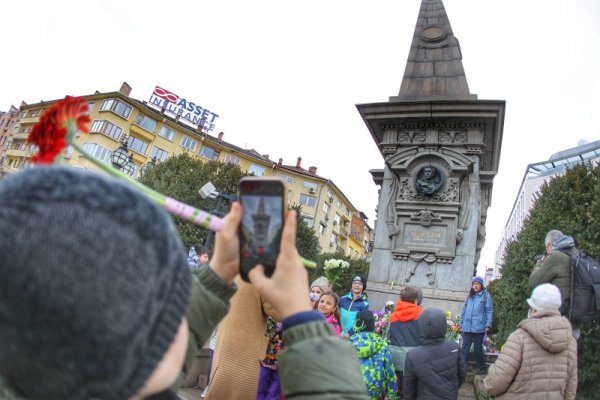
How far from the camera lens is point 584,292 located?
4.85 metres

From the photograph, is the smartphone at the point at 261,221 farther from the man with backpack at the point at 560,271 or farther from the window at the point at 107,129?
the window at the point at 107,129

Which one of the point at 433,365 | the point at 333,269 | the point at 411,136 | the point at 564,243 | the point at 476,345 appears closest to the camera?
the point at 433,365

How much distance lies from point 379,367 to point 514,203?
257 ft

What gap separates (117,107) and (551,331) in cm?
5292

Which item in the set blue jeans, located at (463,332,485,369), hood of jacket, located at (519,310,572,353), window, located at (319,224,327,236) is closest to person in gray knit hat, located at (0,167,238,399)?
hood of jacket, located at (519,310,572,353)

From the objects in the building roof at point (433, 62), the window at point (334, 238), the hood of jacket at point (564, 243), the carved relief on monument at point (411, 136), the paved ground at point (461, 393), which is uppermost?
the window at point (334, 238)

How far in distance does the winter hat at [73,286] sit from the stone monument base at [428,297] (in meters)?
8.85

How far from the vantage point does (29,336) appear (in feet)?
2.43

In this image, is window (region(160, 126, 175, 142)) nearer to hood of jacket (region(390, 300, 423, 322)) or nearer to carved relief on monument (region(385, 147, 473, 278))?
carved relief on monument (region(385, 147, 473, 278))

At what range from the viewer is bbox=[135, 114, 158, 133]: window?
51.0 meters

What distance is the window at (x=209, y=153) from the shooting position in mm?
56850

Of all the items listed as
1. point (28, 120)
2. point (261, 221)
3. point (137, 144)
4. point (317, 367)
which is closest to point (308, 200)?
point (137, 144)

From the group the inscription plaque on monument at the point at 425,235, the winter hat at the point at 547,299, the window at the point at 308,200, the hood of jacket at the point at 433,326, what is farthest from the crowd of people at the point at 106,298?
the window at the point at 308,200

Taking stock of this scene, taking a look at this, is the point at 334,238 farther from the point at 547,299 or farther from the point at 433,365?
the point at 547,299
